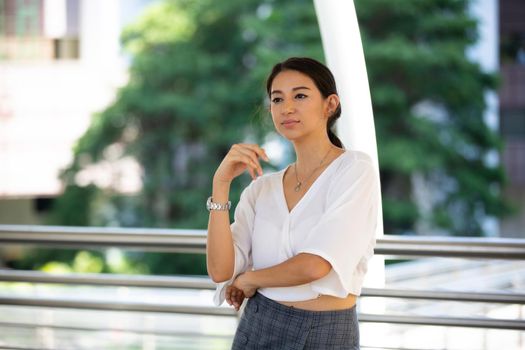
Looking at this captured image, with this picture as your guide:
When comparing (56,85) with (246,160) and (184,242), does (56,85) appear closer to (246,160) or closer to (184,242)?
(184,242)

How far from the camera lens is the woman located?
193 centimetres

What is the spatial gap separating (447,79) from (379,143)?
1550 mm

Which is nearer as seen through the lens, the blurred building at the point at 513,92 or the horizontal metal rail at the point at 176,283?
the horizontal metal rail at the point at 176,283

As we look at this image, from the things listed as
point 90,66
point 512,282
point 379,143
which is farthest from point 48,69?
point 512,282

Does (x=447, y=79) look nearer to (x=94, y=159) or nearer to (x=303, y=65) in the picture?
(x=94, y=159)

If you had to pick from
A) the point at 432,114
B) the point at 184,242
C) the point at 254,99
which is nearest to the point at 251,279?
the point at 184,242

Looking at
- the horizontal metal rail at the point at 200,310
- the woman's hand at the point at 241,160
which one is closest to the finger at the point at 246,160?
the woman's hand at the point at 241,160

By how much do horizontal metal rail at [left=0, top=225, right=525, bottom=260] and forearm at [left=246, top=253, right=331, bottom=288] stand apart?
693 mm

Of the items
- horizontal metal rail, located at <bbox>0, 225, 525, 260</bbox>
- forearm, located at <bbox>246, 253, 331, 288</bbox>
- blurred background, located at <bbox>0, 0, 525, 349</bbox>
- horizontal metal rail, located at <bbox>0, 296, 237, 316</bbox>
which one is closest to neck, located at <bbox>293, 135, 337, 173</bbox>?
forearm, located at <bbox>246, 253, 331, 288</bbox>

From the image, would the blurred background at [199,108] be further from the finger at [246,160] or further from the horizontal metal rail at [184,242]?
the finger at [246,160]

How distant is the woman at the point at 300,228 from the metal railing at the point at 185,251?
0.58 metres

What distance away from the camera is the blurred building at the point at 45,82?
16438 millimetres

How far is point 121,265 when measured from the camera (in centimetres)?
1503

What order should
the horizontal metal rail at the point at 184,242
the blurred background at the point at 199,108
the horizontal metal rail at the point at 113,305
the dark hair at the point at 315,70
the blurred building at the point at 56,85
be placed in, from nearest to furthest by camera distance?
the dark hair at the point at 315,70
the horizontal metal rail at the point at 184,242
the horizontal metal rail at the point at 113,305
the blurred background at the point at 199,108
the blurred building at the point at 56,85
